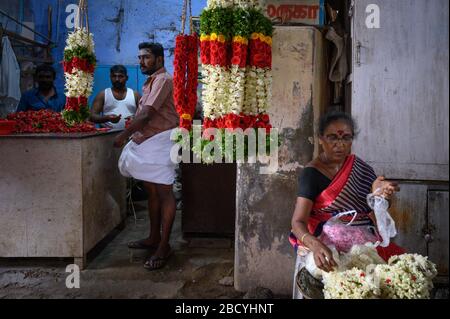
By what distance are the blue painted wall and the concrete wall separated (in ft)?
20.2

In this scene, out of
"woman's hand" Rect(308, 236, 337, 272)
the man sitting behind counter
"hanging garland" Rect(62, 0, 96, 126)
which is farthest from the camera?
the man sitting behind counter

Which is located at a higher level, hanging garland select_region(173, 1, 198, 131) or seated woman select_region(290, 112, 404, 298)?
hanging garland select_region(173, 1, 198, 131)

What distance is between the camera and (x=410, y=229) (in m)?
3.37

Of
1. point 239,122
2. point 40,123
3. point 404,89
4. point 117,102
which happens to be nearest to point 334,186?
point 239,122

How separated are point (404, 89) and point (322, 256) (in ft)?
5.90

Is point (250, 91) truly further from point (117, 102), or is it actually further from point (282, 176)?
point (117, 102)

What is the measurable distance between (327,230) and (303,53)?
162 cm

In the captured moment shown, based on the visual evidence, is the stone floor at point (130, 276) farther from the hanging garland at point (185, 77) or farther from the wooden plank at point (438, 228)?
the hanging garland at point (185, 77)

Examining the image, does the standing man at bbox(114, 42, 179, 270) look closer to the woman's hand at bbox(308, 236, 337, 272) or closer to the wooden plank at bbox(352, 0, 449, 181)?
the wooden plank at bbox(352, 0, 449, 181)

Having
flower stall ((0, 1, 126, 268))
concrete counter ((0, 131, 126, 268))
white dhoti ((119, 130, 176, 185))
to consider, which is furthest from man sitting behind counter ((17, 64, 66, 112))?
white dhoti ((119, 130, 176, 185))

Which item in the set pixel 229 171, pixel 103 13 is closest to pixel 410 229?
pixel 229 171

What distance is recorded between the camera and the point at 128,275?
4.01m

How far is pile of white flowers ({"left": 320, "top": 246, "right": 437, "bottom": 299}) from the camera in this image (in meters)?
1.96
